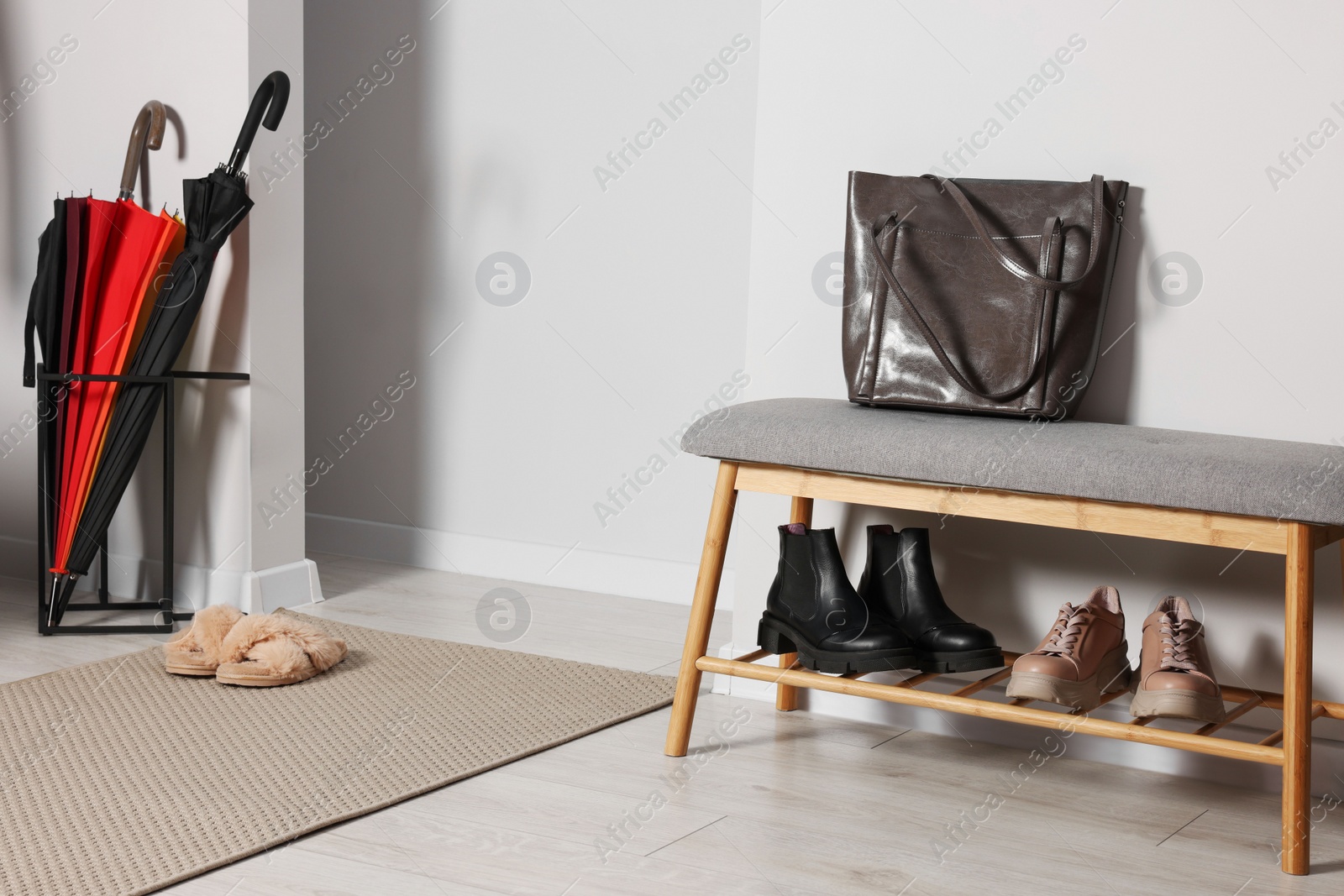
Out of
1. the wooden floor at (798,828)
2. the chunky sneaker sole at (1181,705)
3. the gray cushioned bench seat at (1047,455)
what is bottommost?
the wooden floor at (798,828)

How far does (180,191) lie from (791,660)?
143cm

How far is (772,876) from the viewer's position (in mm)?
1224

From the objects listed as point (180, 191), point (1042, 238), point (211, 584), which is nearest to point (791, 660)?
point (1042, 238)

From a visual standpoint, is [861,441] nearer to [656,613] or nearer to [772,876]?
[772,876]

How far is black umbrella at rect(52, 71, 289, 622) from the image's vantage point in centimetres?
210

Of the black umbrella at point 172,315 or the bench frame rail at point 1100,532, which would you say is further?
the black umbrella at point 172,315

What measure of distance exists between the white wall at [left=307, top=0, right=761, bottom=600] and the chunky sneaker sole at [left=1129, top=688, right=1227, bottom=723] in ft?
4.11

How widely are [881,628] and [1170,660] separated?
331 mm

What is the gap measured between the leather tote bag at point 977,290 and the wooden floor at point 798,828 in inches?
18.7

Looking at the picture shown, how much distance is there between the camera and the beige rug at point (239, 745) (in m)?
1.23

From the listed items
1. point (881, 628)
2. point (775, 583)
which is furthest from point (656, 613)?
point (881, 628)

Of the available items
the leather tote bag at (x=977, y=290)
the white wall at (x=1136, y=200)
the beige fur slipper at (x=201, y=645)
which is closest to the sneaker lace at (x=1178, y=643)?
the white wall at (x=1136, y=200)

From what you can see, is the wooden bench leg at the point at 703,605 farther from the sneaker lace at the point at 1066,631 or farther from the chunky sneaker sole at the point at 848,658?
the sneaker lace at the point at 1066,631

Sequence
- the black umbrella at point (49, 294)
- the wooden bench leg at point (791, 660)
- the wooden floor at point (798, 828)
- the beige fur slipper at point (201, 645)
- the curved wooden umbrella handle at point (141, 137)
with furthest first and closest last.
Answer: the curved wooden umbrella handle at point (141, 137)
the black umbrella at point (49, 294)
the beige fur slipper at point (201, 645)
the wooden bench leg at point (791, 660)
the wooden floor at point (798, 828)
